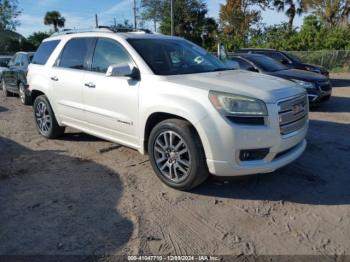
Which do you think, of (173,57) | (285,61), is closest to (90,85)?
(173,57)

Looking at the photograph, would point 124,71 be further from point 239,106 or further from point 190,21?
point 190,21

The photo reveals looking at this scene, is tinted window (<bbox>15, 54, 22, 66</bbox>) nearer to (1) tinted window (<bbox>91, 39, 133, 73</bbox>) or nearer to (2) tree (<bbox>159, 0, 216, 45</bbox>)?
(1) tinted window (<bbox>91, 39, 133, 73</bbox>)

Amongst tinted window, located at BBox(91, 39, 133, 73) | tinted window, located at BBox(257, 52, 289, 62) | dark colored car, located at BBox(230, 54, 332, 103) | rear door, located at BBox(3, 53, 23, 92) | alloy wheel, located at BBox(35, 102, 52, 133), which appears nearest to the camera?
tinted window, located at BBox(91, 39, 133, 73)

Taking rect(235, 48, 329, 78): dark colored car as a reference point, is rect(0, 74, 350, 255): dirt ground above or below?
below

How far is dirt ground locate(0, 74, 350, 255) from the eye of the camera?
3.25 m

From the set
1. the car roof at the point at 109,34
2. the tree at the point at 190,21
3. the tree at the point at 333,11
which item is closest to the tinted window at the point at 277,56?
the car roof at the point at 109,34

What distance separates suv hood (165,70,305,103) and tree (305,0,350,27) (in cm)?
3414

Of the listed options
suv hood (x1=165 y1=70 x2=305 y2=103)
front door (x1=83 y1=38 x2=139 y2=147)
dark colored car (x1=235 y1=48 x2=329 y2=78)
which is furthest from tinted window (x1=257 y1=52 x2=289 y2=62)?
front door (x1=83 y1=38 x2=139 y2=147)

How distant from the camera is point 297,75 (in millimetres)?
10094

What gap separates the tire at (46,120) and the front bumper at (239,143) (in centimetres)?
355

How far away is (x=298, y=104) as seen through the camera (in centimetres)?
432

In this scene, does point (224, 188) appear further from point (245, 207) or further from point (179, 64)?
point (179, 64)

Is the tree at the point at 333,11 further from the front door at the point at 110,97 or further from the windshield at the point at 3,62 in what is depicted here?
the front door at the point at 110,97

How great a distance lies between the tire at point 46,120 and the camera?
6.40 meters
